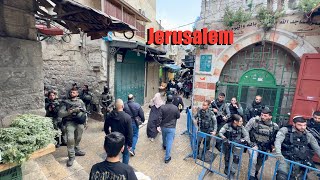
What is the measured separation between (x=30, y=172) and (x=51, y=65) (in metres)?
4.76

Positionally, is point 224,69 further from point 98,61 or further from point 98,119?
point 98,119

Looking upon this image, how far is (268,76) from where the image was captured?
5.97 meters

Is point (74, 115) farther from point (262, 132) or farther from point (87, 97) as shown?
point (262, 132)

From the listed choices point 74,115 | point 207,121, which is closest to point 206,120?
point 207,121

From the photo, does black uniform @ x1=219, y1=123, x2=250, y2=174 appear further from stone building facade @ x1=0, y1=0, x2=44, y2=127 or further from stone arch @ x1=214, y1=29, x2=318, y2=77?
stone building facade @ x1=0, y1=0, x2=44, y2=127

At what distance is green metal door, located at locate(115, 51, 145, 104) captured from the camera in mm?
7676

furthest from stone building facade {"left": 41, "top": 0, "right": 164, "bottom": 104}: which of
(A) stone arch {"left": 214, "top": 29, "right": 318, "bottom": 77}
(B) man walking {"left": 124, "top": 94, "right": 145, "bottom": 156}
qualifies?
(A) stone arch {"left": 214, "top": 29, "right": 318, "bottom": 77}

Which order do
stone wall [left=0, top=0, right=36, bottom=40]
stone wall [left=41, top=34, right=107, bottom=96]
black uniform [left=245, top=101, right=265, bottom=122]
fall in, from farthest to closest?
1. stone wall [left=41, top=34, right=107, bottom=96]
2. black uniform [left=245, top=101, right=265, bottom=122]
3. stone wall [left=0, top=0, right=36, bottom=40]

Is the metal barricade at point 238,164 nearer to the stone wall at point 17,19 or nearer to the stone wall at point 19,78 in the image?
the stone wall at point 19,78

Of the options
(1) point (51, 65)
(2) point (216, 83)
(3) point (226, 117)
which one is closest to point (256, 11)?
(2) point (216, 83)

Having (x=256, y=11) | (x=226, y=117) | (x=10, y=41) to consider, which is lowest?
(x=226, y=117)

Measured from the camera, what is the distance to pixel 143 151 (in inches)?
186

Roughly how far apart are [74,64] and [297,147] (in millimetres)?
7322

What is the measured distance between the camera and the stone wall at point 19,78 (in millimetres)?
2324
